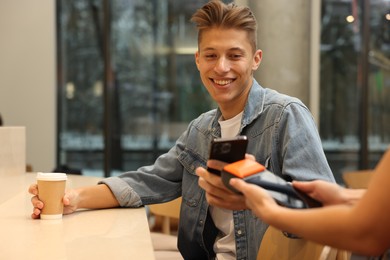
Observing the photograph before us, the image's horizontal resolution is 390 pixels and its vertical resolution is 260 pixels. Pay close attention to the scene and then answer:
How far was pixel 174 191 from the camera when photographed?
216 cm

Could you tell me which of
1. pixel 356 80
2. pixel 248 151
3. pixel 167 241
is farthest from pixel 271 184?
pixel 356 80

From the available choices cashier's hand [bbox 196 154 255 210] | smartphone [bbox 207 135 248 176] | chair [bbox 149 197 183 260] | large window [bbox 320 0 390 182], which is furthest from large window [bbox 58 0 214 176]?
smartphone [bbox 207 135 248 176]

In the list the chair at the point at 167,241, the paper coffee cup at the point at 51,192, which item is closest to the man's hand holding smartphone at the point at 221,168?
the paper coffee cup at the point at 51,192

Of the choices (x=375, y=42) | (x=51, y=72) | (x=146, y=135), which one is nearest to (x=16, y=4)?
(x=51, y=72)

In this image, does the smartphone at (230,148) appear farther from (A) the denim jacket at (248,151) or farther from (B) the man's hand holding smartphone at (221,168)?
(A) the denim jacket at (248,151)

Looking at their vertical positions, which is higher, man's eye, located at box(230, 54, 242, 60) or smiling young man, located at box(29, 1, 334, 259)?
man's eye, located at box(230, 54, 242, 60)

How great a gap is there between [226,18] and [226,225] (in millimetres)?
685

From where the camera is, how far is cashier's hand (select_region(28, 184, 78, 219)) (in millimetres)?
1721

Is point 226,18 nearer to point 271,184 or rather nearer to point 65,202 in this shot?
point 65,202

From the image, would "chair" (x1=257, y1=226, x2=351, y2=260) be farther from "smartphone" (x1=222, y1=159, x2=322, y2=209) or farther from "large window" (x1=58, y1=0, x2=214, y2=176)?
"large window" (x1=58, y1=0, x2=214, y2=176)

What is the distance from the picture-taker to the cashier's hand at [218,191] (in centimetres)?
129

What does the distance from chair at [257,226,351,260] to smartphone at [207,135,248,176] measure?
1.31 ft

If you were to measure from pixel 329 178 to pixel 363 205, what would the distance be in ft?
2.49

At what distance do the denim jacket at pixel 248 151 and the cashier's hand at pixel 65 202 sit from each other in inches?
6.2
